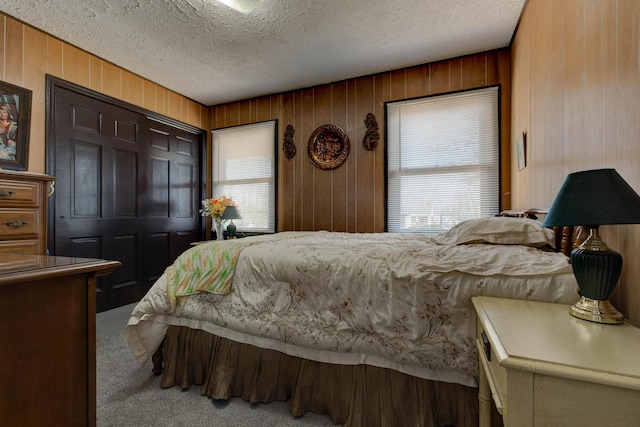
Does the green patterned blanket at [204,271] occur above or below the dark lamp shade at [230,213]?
below

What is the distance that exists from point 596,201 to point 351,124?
312cm

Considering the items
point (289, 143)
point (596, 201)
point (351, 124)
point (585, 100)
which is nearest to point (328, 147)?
point (351, 124)

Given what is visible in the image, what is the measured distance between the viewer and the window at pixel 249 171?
4.21 m

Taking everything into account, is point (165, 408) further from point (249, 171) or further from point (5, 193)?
point (249, 171)

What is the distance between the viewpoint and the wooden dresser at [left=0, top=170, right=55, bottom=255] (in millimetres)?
2047

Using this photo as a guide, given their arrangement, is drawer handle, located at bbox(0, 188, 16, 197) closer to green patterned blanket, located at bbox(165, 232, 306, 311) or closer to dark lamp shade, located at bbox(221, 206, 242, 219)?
green patterned blanket, located at bbox(165, 232, 306, 311)


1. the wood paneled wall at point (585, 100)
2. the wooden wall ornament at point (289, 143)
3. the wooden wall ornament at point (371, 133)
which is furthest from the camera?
the wooden wall ornament at point (289, 143)

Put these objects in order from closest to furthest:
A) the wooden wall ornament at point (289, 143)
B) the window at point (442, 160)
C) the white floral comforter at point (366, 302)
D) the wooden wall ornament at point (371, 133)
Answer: the white floral comforter at point (366, 302)
the window at point (442, 160)
the wooden wall ornament at point (371, 133)
the wooden wall ornament at point (289, 143)

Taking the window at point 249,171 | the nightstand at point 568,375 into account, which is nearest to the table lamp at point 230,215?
the window at point 249,171

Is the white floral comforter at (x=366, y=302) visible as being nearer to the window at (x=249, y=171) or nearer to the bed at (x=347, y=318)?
the bed at (x=347, y=318)

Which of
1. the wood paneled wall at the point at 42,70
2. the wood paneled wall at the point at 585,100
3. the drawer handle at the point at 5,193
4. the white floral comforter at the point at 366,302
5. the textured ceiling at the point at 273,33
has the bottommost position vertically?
the white floral comforter at the point at 366,302

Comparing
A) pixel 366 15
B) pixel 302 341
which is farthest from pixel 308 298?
pixel 366 15

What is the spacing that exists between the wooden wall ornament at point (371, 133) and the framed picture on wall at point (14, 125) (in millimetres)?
3292

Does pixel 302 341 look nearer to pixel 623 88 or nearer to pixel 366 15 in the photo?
pixel 623 88
